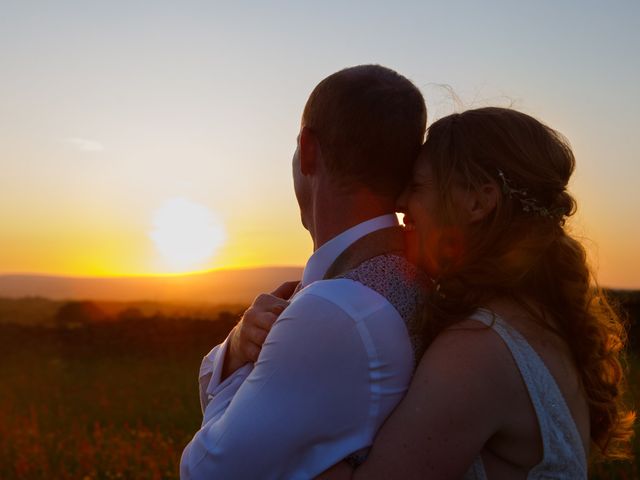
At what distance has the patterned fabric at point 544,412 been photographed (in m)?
2.24

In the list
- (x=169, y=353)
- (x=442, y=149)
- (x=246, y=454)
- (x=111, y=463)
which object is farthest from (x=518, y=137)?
(x=169, y=353)

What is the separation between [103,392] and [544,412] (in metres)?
8.40

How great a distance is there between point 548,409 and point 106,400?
7.65 m

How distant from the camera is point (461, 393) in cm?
209

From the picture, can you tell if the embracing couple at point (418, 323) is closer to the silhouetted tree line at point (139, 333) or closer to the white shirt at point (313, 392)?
the white shirt at point (313, 392)

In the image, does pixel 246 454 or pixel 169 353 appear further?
pixel 169 353

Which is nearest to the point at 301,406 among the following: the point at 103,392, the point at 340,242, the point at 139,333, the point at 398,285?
the point at 398,285

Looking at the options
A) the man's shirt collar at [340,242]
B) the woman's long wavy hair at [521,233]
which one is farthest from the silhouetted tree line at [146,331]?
the woman's long wavy hair at [521,233]

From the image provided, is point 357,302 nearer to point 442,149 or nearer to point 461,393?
point 461,393

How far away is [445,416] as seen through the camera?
6.85ft

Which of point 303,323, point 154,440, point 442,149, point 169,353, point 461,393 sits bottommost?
point 169,353

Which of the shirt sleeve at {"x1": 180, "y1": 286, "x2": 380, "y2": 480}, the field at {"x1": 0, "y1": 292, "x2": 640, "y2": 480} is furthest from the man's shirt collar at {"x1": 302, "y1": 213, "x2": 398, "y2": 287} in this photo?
the field at {"x1": 0, "y1": 292, "x2": 640, "y2": 480}

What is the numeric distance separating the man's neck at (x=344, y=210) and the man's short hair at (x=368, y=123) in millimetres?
40

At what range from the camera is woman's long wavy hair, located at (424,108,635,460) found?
8.07ft
